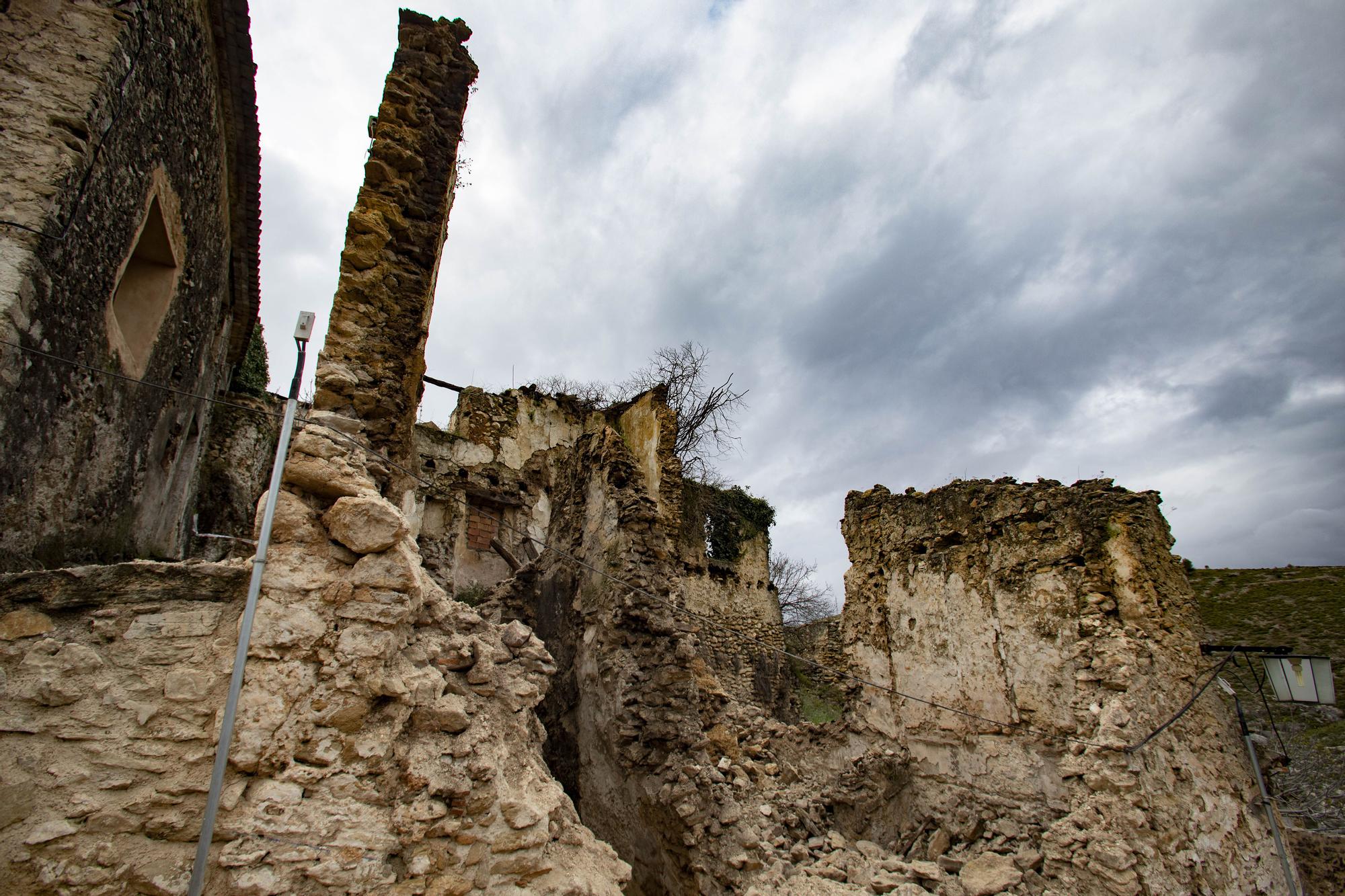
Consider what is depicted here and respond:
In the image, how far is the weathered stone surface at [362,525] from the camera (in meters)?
2.96

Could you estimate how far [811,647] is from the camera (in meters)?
20.7

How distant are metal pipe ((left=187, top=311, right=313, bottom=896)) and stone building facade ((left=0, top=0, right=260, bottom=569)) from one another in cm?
154

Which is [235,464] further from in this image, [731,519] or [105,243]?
[731,519]

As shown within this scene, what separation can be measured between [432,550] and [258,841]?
1141 centimetres

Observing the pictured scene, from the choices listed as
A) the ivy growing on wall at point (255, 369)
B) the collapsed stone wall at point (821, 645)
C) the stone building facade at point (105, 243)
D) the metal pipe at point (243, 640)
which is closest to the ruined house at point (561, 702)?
the metal pipe at point (243, 640)

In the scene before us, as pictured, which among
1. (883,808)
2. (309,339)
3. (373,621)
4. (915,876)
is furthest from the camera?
(883,808)

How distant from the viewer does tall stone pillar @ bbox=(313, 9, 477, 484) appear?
149 inches

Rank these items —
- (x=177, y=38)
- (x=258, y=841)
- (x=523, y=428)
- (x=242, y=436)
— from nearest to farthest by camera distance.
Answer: (x=258, y=841) < (x=177, y=38) < (x=242, y=436) < (x=523, y=428)

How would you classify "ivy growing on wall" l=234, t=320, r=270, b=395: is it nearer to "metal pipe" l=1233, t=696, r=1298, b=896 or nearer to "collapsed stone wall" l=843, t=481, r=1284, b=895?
"collapsed stone wall" l=843, t=481, r=1284, b=895

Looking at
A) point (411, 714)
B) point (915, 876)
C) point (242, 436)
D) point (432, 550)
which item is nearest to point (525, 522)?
point (432, 550)

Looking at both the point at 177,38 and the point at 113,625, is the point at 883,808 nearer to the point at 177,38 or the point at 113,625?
the point at 113,625

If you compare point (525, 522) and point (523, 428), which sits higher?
point (523, 428)

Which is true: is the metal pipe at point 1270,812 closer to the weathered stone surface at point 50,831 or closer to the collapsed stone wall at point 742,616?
the weathered stone surface at point 50,831

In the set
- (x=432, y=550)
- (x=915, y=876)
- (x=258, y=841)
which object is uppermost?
(x=432, y=550)
